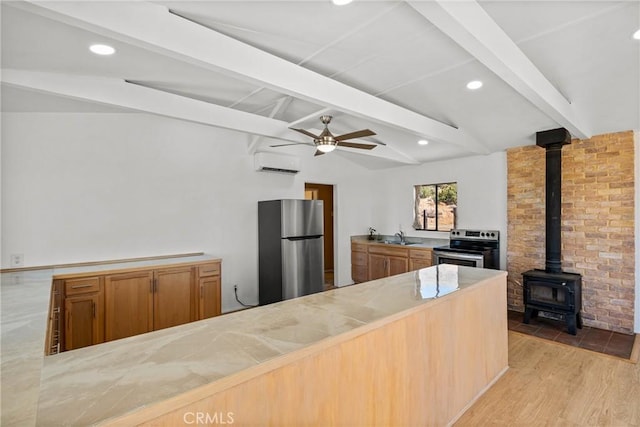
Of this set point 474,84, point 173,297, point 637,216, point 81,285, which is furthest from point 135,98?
point 637,216

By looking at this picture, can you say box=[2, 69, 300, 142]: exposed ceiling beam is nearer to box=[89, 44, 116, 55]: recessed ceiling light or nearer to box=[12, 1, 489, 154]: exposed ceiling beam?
box=[89, 44, 116, 55]: recessed ceiling light

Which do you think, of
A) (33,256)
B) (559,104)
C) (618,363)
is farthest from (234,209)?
(618,363)

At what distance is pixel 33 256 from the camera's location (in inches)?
122

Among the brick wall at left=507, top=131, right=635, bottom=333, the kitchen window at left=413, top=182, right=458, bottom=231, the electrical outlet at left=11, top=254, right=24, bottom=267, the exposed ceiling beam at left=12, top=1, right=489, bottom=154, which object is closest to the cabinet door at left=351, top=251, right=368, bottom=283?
the kitchen window at left=413, top=182, right=458, bottom=231

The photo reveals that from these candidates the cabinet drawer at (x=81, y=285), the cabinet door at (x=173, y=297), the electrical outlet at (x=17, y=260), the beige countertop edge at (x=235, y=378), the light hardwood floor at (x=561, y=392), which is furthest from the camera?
the cabinet door at (x=173, y=297)

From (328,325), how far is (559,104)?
3.04m

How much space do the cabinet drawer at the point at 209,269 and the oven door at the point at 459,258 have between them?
3.21 m

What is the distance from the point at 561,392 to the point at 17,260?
4928mm

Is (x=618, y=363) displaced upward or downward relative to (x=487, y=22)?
downward

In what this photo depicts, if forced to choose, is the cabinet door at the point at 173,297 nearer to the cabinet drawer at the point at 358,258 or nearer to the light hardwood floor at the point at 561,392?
the light hardwood floor at the point at 561,392

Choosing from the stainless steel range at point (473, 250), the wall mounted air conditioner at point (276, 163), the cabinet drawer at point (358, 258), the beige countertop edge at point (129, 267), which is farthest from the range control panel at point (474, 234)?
the beige countertop edge at point (129, 267)

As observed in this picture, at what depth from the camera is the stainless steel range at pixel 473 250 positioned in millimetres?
4387

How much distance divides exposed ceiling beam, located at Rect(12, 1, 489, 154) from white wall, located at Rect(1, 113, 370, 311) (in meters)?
2.18

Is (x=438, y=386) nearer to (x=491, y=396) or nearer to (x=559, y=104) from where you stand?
(x=491, y=396)
